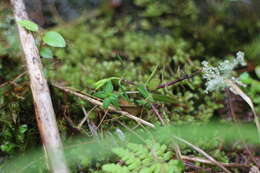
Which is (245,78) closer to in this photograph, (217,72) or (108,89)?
(217,72)

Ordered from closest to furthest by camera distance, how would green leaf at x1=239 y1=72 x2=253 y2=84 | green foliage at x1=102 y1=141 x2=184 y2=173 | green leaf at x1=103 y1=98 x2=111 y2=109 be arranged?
green foliage at x1=102 y1=141 x2=184 y2=173, green leaf at x1=103 y1=98 x2=111 y2=109, green leaf at x1=239 y1=72 x2=253 y2=84

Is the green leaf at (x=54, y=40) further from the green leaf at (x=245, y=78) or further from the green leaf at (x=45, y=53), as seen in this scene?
the green leaf at (x=245, y=78)

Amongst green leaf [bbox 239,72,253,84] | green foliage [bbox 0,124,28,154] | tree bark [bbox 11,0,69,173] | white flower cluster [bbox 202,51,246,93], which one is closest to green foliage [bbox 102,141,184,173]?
tree bark [bbox 11,0,69,173]

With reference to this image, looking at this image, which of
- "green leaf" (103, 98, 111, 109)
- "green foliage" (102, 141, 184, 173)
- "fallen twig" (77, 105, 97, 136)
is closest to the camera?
"green foliage" (102, 141, 184, 173)

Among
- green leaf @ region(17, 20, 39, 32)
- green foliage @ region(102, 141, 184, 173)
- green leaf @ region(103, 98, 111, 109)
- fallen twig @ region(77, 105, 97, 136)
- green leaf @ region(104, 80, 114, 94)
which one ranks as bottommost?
green foliage @ region(102, 141, 184, 173)

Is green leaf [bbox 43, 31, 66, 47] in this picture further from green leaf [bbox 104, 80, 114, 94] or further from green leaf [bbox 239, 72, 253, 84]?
green leaf [bbox 239, 72, 253, 84]

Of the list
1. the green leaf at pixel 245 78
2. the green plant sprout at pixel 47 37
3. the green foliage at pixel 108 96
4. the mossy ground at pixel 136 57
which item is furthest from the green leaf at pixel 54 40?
the green leaf at pixel 245 78

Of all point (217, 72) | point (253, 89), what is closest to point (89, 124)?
point (217, 72)

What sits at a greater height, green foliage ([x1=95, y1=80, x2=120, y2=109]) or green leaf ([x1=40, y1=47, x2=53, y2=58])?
green leaf ([x1=40, y1=47, x2=53, y2=58])

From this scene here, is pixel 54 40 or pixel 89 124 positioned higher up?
pixel 54 40

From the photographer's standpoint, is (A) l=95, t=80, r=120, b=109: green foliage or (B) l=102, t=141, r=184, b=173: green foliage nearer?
(B) l=102, t=141, r=184, b=173: green foliage
